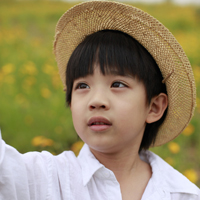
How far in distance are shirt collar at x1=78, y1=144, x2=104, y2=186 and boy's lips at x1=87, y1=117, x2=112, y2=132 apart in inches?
7.4

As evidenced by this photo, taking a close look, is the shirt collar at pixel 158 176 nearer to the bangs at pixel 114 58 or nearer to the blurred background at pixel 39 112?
the bangs at pixel 114 58

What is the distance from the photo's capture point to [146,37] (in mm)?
1270

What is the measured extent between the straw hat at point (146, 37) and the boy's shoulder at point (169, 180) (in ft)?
0.69

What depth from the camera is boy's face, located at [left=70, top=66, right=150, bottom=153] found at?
114 centimetres

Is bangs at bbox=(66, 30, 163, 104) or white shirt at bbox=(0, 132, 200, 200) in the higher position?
bangs at bbox=(66, 30, 163, 104)

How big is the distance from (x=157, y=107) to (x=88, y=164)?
424 mm

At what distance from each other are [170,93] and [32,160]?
27.1 inches

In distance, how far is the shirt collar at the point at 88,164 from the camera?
1201 millimetres

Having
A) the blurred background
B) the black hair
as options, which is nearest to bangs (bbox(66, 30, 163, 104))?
the black hair

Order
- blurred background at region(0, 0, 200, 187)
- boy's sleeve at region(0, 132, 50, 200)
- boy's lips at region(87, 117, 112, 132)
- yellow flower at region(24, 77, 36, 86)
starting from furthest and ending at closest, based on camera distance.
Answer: yellow flower at region(24, 77, 36, 86) → blurred background at region(0, 0, 200, 187) → boy's lips at region(87, 117, 112, 132) → boy's sleeve at region(0, 132, 50, 200)

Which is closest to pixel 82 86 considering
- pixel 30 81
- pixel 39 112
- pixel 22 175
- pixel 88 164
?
pixel 88 164

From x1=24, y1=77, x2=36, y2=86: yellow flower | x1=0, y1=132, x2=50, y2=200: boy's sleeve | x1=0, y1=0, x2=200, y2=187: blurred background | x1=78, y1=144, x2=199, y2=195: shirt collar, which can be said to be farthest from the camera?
x1=24, y1=77, x2=36, y2=86: yellow flower

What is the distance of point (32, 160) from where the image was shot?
1.14 meters

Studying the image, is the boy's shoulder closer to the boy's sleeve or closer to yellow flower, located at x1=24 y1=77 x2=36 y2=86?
the boy's sleeve
